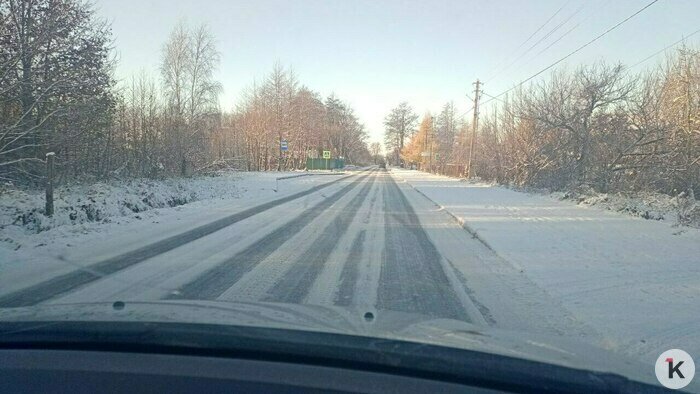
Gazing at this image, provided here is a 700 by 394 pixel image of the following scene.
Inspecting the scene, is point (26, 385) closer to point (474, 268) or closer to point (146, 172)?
point (474, 268)

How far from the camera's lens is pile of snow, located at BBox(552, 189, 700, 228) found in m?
13.3

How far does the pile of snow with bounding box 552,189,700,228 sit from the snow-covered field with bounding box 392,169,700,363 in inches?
19.2

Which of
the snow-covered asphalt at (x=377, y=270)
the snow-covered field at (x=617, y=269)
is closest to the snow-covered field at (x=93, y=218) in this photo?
the snow-covered asphalt at (x=377, y=270)

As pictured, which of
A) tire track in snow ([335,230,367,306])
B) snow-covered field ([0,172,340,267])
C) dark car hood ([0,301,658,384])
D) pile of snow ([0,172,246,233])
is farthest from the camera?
pile of snow ([0,172,246,233])

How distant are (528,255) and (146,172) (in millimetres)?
20625

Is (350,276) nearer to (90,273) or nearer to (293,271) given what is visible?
(293,271)

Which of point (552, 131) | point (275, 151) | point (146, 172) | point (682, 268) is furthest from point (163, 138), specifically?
point (275, 151)

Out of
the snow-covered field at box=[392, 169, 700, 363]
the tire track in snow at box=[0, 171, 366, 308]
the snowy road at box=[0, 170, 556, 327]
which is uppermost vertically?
the snow-covered field at box=[392, 169, 700, 363]

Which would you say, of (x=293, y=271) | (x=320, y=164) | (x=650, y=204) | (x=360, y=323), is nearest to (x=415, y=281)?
(x=293, y=271)

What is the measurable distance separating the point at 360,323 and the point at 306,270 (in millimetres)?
4958

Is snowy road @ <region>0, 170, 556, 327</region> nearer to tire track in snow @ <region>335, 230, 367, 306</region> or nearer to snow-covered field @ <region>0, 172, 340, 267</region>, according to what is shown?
tire track in snow @ <region>335, 230, 367, 306</region>

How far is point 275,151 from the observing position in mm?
59844

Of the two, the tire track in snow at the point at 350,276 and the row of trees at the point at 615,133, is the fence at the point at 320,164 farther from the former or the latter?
the tire track in snow at the point at 350,276

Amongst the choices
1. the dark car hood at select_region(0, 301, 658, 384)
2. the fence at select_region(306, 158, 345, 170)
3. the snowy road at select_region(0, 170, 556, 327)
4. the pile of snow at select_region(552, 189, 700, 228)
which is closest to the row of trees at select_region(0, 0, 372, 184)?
the snowy road at select_region(0, 170, 556, 327)
